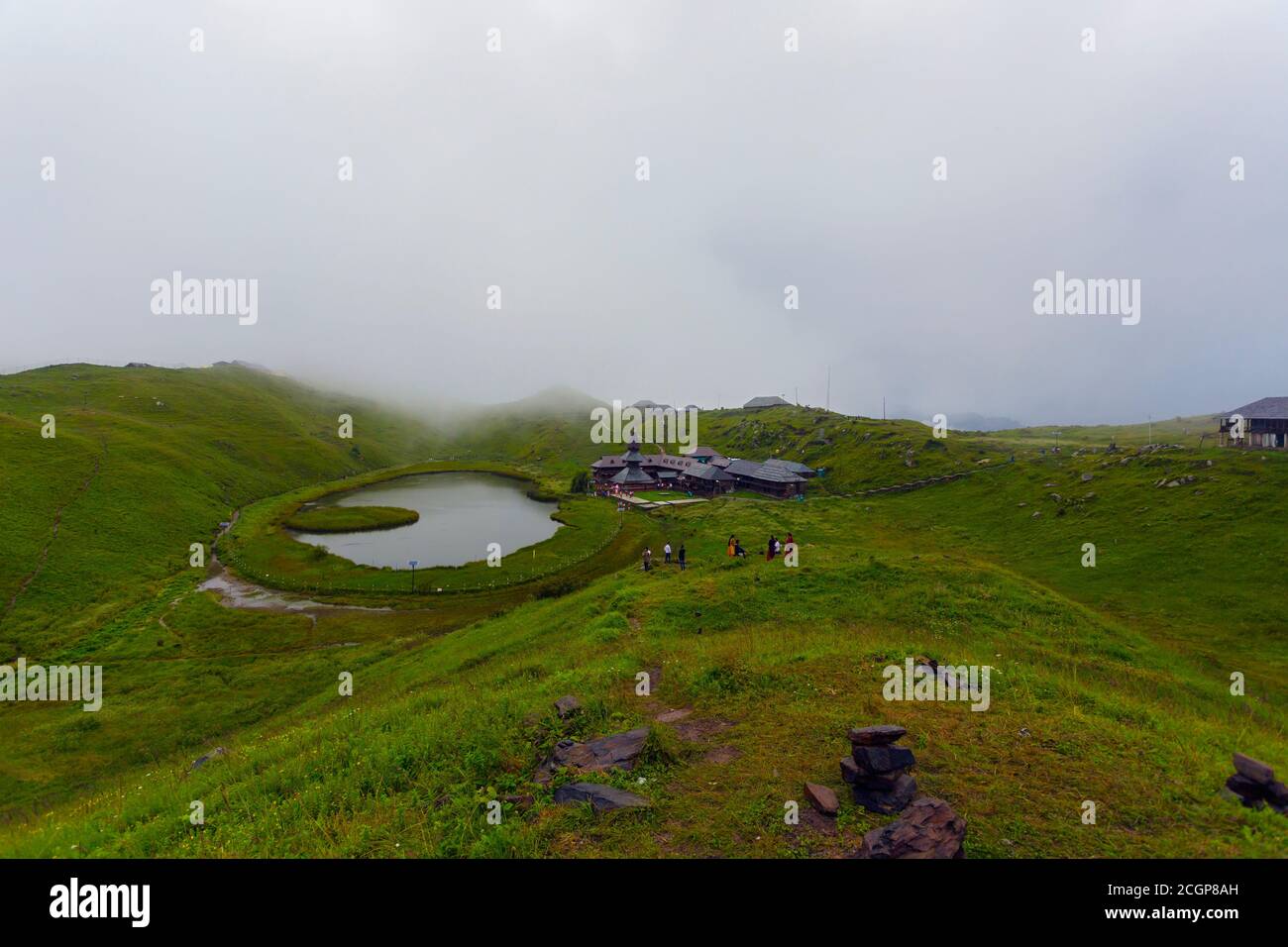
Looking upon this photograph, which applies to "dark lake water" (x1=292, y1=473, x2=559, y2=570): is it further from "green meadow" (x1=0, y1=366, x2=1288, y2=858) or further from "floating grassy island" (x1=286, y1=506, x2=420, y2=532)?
"green meadow" (x1=0, y1=366, x2=1288, y2=858)

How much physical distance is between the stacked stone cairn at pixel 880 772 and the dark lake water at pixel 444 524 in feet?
208

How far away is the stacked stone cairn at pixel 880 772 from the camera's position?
394 inches

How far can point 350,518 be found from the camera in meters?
93.2

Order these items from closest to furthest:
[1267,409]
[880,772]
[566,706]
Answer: [880,772] < [566,706] < [1267,409]

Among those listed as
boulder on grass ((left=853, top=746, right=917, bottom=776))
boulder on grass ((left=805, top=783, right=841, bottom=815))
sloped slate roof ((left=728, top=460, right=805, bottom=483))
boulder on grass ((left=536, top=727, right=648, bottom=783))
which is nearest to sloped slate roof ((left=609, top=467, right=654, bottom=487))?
sloped slate roof ((left=728, top=460, right=805, bottom=483))

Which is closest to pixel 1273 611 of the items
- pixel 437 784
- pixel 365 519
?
pixel 437 784

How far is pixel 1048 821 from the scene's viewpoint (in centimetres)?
954

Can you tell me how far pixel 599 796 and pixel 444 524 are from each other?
8766 cm

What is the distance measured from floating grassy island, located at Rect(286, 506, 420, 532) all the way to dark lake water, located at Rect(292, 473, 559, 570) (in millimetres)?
2344

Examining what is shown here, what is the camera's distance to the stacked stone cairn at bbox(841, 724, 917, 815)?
1001 centimetres

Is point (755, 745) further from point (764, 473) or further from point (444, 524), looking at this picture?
point (764, 473)

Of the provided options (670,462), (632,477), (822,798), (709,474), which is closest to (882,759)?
(822,798)
